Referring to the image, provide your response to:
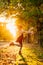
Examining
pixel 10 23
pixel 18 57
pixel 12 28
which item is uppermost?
pixel 10 23

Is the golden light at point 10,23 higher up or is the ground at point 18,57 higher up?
the golden light at point 10,23

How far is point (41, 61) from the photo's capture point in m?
3.44

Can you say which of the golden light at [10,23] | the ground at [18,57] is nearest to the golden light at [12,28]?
the golden light at [10,23]

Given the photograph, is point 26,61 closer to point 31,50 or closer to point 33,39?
point 31,50

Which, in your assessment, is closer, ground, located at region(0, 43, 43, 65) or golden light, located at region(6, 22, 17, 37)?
ground, located at region(0, 43, 43, 65)

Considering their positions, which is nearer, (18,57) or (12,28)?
(18,57)

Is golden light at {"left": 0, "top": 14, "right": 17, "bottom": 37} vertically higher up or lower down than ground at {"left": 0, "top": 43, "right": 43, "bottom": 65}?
higher up

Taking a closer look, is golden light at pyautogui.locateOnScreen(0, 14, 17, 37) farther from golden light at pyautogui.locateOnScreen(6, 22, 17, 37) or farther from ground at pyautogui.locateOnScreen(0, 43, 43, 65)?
ground at pyautogui.locateOnScreen(0, 43, 43, 65)

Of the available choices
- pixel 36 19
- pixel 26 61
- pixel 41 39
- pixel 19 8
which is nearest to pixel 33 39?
pixel 41 39

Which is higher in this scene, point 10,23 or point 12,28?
point 10,23

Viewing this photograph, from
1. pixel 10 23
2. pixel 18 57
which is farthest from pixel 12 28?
pixel 18 57

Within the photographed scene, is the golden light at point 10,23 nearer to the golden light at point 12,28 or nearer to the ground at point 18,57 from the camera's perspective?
the golden light at point 12,28

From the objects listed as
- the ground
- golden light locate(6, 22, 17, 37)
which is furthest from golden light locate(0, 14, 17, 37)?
the ground

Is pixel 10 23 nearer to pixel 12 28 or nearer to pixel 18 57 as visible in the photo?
pixel 12 28
